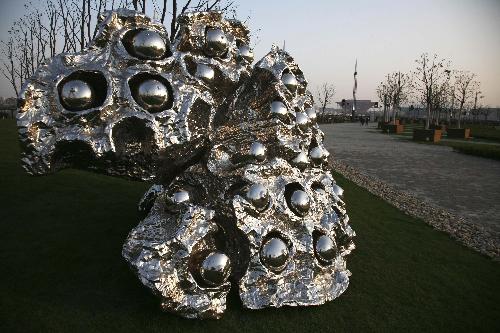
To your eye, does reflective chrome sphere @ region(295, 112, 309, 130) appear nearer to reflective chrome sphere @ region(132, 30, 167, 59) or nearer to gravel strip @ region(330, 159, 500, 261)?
reflective chrome sphere @ region(132, 30, 167, 59)

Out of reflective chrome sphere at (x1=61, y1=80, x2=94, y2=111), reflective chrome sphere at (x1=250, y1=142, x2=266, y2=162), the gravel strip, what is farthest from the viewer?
the gravel strip

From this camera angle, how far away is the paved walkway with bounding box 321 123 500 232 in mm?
10844

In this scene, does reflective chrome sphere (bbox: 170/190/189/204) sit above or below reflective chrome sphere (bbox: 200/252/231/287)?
above

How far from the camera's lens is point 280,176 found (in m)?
4.41

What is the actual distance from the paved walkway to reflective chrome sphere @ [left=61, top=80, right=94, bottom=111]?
30.1ft

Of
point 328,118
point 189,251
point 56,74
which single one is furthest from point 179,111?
point 328,118

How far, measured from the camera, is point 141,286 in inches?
183

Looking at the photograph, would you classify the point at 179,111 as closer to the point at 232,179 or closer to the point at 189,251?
the point at 232,179

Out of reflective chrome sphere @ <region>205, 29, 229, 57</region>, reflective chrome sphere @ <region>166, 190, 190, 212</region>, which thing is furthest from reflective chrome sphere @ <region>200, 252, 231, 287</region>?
reflective chrome sphere @ <region>205, 29, 229, 57</region>

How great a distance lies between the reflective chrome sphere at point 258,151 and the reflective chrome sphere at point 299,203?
559 mm

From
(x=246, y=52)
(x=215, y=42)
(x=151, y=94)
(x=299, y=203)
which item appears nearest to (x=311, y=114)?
(x=246, y=52)

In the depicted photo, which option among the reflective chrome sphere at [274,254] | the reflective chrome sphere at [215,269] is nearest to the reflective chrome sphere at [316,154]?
the reflective chrome sphere at [274,254]

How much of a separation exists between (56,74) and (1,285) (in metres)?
2.68

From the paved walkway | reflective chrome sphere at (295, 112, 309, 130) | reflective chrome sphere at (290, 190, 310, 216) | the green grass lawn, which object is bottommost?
the paved walkway
